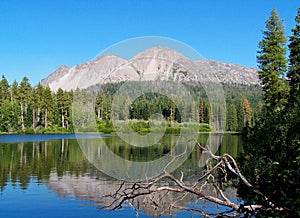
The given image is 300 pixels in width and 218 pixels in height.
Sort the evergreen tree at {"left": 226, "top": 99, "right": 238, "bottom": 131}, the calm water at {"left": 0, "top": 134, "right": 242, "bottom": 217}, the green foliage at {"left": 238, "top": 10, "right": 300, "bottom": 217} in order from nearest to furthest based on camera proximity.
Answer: the green foliage at {"left": 238, "top": 10, "right": 300, "bottom": 217}
the calm water at {"left": 0, "top": 134, "right": 242, "bottom": 217}
the evergreen tree at {"left": 226, "top": 99, "right": 238, "bottom": 131}

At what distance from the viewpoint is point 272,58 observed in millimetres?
33250

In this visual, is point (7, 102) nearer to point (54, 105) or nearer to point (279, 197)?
point (54, 105)

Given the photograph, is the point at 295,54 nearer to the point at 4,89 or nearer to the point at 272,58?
the point at 272,58

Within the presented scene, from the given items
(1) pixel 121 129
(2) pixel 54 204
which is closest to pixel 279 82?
(1) pixel 121 129

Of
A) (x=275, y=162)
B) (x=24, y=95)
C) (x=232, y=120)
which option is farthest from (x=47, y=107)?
(x=275, y=162)

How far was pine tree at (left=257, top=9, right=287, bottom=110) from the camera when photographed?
108ft

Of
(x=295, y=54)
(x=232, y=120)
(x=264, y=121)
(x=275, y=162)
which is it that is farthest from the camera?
(x=232, y=120)

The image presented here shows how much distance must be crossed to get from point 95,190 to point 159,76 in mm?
5821

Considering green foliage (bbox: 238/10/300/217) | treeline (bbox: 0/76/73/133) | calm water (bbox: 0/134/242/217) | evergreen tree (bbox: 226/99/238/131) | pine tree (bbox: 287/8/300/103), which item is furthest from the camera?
evergreen tree (bbox: 226/99/238/131)

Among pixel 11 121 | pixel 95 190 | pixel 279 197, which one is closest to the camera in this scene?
pixel 279 197

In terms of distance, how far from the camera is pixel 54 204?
15.1 metres

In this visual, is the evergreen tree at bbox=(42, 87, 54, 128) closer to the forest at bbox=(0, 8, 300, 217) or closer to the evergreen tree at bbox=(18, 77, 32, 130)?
the forest at bbox=(0, 8, 300, 217)

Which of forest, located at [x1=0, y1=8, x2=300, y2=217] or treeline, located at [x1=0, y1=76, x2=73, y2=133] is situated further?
treeline, located at [x1=0, y1=76, x2=73, y2=133]

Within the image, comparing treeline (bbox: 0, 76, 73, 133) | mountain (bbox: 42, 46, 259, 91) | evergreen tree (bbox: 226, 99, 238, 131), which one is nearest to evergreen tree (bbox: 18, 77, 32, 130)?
treeline (bbox: 0, 76, 73, 133)
